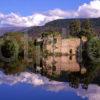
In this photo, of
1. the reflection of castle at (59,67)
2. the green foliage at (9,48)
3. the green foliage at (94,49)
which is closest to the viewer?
the reflection of castle at (59,67)

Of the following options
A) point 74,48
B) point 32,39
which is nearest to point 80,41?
point 74,48

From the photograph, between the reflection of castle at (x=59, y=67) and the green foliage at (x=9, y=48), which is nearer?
the reflection of castle at (x=59, y=67)

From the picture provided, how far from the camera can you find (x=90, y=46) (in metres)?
64.4

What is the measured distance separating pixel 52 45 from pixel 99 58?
7962 mm

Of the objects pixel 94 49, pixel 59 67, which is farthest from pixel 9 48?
pixel 94 49

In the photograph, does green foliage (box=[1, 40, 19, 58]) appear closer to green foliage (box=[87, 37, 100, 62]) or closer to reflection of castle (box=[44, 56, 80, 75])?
reflection of castle (box=[44, 56, 80, 75])

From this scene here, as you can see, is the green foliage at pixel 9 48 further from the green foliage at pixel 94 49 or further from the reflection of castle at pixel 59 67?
the green foliage at pixel 94 49

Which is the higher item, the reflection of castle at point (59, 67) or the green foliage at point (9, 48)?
the green foliage at point (9, 48)

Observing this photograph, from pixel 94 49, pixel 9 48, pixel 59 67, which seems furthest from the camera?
pixel 94 49

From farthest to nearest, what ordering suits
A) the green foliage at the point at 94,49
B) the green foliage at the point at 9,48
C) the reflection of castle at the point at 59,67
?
the green foliage at the point at 94,49, the green foliage at the point at 9,48, the reflection of castle at the point at 59,67

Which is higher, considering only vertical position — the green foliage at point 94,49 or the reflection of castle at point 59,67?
the green foliage at point 94,49

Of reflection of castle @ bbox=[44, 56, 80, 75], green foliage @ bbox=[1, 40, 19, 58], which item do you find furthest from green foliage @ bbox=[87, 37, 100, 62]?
green foliage @ bbox=[1, 40, 19, 58]

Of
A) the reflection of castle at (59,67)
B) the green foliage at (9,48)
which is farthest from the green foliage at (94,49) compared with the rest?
the green foliage at (9,48)

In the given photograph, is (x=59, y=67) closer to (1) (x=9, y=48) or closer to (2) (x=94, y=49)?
(1) (x=9, y=48)
